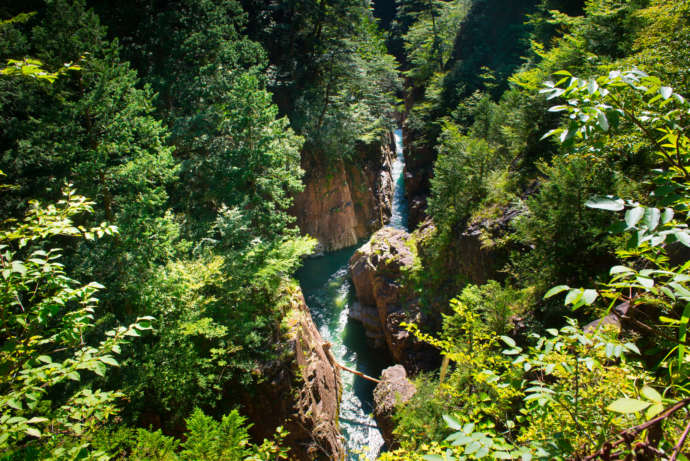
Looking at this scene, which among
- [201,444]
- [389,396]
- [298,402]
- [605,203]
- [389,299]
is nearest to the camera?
[605,203]

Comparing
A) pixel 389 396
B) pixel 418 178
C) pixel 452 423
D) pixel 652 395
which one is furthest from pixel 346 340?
pixel 652 395

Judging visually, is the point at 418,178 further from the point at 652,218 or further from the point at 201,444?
the point at 652,218

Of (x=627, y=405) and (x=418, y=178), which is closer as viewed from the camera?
(x=627, y=405)

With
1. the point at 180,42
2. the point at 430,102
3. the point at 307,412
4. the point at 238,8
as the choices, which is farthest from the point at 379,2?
the point at 307,412

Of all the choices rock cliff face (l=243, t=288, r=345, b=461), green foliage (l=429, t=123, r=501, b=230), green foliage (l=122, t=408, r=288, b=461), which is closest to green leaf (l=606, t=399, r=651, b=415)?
green foliage (l=122, t=408, r=288, b=461)

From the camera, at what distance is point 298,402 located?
7.72 metres

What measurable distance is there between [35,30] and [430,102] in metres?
18.6

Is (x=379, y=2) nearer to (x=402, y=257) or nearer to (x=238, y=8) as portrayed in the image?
(x=238, y=8)

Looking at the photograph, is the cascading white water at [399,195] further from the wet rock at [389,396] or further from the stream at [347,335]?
the wet rock at [389,396]

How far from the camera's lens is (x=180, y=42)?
1057 centimetres

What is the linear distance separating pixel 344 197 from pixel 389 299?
858 centimetres

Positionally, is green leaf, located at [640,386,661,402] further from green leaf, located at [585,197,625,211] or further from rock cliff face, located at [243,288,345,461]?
rock cliff face, located at [243,288,345,461]

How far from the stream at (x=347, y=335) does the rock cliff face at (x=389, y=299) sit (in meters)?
0.68

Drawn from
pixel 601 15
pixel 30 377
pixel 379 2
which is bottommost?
pixel 30 377
